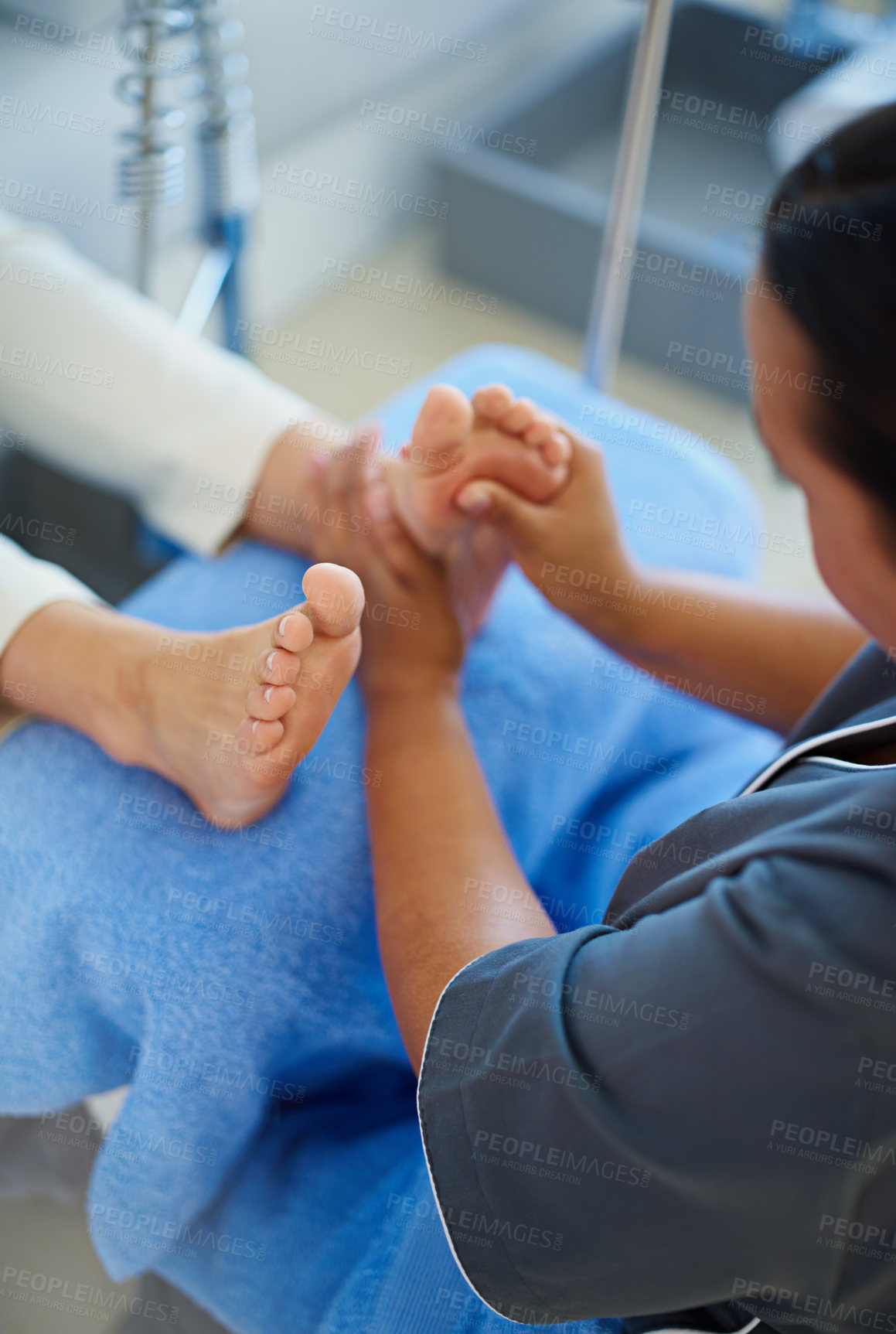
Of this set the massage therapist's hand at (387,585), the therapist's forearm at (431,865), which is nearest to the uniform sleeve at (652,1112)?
the therapist's forearm at (431,865)

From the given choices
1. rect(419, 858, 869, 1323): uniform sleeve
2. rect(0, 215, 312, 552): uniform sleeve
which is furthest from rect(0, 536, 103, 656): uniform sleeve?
rect(419, 858, 869, 1323): uniform sleeve

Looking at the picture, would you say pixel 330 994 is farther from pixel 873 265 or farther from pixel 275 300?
pixel 275 300

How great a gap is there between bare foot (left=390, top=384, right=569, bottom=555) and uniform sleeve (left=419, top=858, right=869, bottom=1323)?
1.39 feet

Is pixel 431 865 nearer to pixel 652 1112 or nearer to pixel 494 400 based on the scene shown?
pixel 652 1112

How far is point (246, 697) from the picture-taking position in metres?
0.72

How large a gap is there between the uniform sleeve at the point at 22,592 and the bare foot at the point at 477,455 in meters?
0.26

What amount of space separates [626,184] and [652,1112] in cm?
103

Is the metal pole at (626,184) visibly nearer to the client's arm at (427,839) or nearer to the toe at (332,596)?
the client's arm at (427,839)

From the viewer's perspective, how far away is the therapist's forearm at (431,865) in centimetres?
64

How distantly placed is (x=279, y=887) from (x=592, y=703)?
1.02 feet

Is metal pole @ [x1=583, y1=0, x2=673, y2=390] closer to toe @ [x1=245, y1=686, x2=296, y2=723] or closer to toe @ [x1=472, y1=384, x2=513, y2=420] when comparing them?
toe @ [x1=472, y1=384, x2=513, y2=420]

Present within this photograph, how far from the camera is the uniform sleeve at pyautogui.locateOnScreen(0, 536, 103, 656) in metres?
0.80

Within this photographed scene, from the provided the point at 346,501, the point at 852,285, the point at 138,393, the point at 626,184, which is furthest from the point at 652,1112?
the point at 626,184

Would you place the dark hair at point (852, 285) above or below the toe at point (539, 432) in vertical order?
above
